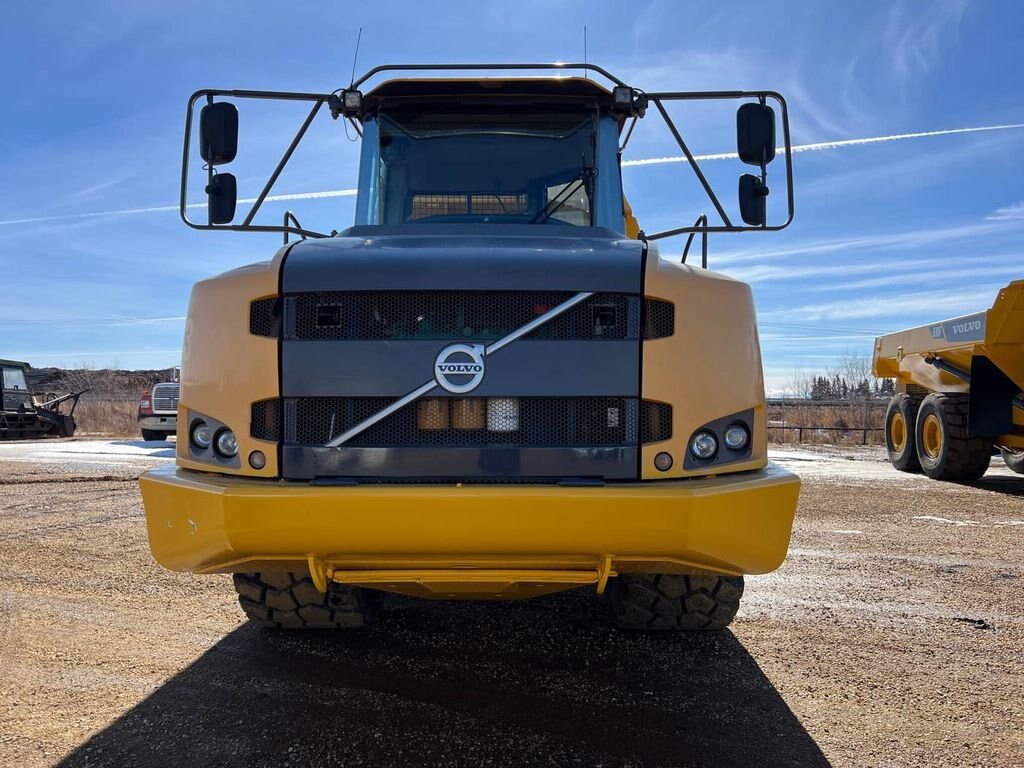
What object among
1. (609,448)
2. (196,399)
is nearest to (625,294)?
(609,448)

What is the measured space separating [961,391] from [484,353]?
9688mm

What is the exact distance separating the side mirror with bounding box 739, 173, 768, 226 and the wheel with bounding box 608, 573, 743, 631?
5.38 feet

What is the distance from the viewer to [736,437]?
2623 mm

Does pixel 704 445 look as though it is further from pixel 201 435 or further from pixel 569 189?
pixel 569 189

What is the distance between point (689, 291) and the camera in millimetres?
2596

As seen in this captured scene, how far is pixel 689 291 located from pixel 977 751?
1769mm

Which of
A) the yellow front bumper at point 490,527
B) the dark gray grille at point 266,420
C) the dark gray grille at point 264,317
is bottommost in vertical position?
the yellow front bumper at point 490,527

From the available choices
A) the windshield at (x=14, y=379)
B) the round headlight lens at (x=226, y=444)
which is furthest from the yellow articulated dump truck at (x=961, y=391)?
the windshield at (x=14, y=379)

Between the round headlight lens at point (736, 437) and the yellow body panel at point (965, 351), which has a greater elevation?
the yellow body panel at point (965, 351)

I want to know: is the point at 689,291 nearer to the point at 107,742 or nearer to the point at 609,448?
the point at 609,448

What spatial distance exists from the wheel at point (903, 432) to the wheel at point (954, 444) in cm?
77

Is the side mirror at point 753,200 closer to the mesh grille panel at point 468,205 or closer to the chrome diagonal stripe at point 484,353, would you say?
the mesh grille panel at point 468,205

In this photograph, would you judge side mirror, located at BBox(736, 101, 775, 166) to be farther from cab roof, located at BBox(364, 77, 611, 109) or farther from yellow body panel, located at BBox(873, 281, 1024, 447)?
yellow body panel, located at BBox(873, 281, 1024, 447)

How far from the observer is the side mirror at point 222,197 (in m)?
3.66
